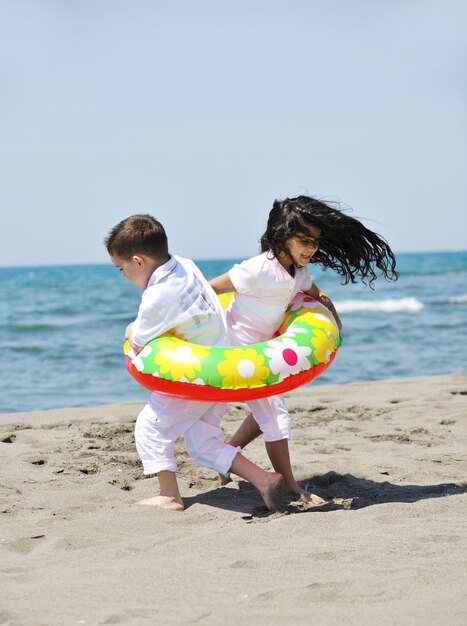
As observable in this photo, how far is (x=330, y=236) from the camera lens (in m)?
4.15

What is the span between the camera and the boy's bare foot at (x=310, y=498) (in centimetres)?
401

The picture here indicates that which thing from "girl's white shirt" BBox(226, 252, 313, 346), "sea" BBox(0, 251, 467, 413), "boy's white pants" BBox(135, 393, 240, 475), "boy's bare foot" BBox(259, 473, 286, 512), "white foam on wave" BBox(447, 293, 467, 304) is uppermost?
"girl's white shirt" BBox(226, 252, 313, 346)

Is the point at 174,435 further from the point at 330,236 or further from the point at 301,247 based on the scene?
the point at 330,236

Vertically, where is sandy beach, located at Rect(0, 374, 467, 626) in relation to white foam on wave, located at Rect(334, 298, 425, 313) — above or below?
above

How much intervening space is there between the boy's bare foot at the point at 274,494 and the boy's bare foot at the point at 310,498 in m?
0.21

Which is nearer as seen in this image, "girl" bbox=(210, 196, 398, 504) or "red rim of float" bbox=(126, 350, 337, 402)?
"red rim of float" bbox=(126, 350, 337, 402)

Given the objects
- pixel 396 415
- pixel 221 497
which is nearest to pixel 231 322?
pixel 221 497

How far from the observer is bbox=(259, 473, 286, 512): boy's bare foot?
3.84 meters

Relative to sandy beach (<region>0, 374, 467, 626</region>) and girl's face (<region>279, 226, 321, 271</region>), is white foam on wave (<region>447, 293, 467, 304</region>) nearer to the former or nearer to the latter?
sandy beach (<region>0, 374, 467, 626</region>)

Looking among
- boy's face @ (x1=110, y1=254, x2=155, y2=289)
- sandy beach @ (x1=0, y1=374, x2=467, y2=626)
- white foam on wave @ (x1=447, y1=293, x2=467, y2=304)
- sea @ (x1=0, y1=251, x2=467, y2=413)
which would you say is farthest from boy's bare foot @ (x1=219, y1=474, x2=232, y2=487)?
white foam on wave @ (x1=447, y1=293, x2=467, y2=304)

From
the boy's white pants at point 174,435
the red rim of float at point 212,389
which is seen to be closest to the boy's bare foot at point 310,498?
the boy's white pants at point 174,435

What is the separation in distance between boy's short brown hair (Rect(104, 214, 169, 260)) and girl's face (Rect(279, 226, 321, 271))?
1.92 ft

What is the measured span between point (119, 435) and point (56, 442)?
0.43m

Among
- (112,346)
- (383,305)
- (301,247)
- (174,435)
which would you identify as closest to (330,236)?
(301,247)
